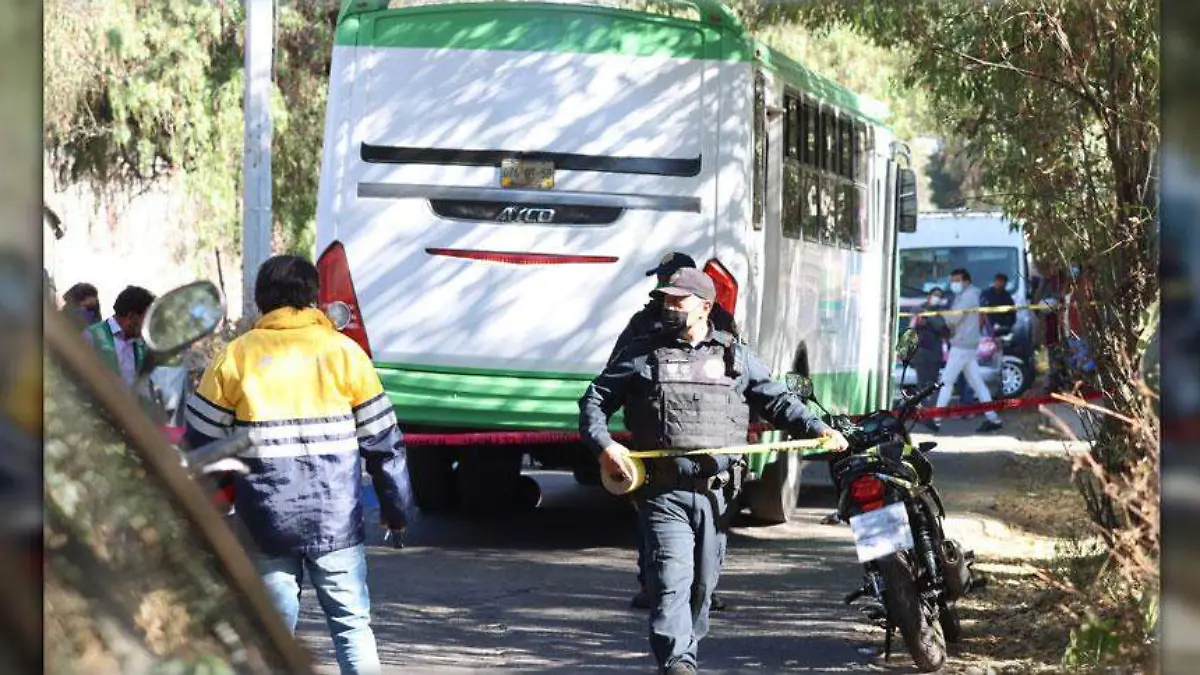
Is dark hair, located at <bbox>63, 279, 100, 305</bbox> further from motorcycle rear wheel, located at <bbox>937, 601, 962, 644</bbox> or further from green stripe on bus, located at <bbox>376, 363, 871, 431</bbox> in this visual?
motorcycle rear wheel, located at <bbox>937, 601, 962, 644</bbox>

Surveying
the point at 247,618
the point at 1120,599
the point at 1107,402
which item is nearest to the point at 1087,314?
the point at 1107,402

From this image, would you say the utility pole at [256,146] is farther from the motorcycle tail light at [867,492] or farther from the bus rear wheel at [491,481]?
the motorcycle tail light at [867,492]

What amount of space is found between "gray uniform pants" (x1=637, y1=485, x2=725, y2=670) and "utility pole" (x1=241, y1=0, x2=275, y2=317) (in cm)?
860

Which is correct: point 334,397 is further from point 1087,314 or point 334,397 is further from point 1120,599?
point 1087,314

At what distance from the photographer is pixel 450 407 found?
39.0 ft

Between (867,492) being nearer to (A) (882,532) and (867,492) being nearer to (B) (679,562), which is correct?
(A) (882,532)

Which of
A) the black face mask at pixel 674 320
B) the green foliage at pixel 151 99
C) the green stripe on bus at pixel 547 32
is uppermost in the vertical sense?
the green foliage at pixel 151 99

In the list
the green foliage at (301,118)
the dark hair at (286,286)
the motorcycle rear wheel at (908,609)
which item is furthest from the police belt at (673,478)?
the green foliage at (301,118)

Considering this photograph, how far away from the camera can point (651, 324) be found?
8.55 metres

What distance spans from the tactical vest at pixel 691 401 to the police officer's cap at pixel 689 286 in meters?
0.21

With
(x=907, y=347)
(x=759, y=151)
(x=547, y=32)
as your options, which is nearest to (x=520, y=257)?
(x=547, y=32)

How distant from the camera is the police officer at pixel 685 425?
7395mm

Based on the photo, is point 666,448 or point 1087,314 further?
point 1087,314

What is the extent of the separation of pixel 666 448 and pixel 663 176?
439 centimetres
